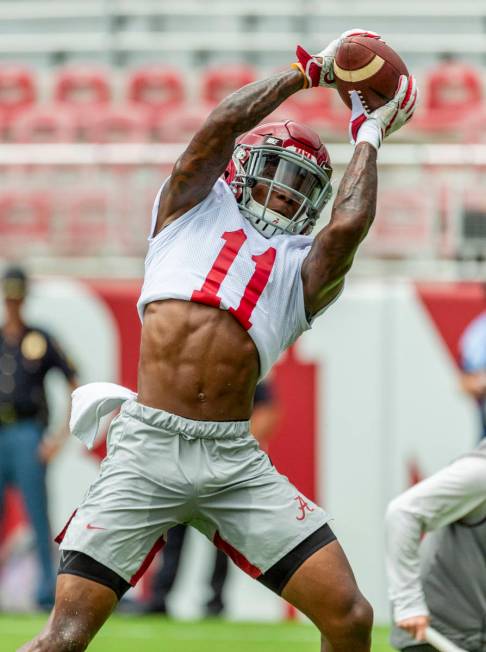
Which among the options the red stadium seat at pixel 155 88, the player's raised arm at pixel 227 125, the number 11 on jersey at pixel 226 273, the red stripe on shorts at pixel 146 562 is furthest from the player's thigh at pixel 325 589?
the red stadium seat at pixel 155 88

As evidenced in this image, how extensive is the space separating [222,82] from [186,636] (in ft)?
17.9

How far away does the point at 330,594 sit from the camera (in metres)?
3.74

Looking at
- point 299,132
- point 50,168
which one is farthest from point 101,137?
point 299,132

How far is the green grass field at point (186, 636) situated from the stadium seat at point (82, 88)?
196 inches

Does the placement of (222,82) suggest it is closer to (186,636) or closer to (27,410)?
(27,410)

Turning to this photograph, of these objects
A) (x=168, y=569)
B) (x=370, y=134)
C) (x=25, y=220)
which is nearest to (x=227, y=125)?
(x=370, y=134)

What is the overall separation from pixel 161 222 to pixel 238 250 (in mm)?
272

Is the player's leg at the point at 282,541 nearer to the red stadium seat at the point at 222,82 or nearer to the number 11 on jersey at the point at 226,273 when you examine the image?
the number 11 on jersey at the point at 226,273

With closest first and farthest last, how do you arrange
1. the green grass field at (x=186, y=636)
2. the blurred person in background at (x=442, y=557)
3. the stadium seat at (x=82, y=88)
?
the blurred person in background at (x=442, y=557) < the green grass field at (x=186, y=636) < the stadium seat at (x=82, y=88)

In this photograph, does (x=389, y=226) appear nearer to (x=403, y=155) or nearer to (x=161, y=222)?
(x=403, y=155)

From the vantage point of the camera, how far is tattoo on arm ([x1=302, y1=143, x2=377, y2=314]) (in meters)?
3.83

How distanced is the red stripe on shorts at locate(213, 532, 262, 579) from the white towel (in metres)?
0.50

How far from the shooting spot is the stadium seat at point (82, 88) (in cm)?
1115

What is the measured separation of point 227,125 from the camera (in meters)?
3.96
